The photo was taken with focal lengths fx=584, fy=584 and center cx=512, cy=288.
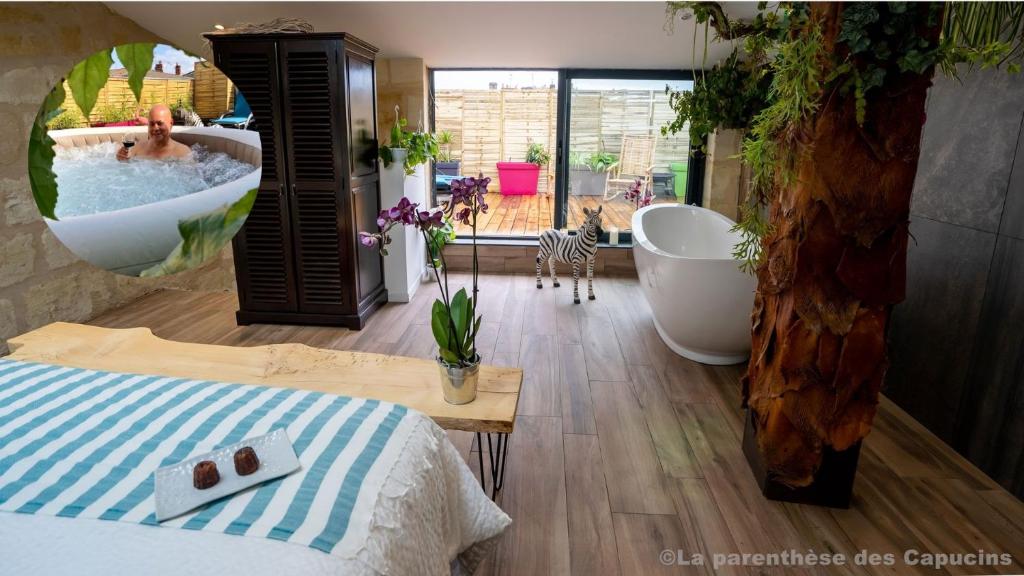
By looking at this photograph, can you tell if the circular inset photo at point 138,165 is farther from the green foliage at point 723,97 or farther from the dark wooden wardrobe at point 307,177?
the green foliage at point 723,97

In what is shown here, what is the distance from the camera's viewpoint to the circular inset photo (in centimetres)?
122

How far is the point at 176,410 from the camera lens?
118 cm

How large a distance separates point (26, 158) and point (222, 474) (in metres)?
3.12

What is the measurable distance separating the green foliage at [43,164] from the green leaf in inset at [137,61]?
0.59ft

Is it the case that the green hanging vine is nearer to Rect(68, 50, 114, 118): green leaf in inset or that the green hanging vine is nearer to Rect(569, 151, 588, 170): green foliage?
Rect(68, 50, 114, 118): green leaf in inset

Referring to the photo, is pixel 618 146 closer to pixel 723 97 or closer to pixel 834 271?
pixel 723 97

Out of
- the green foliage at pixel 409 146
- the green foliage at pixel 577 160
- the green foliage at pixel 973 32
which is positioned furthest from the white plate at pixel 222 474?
the green foliage at pixel 577 160

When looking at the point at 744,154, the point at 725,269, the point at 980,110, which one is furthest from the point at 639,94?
the point at 744,154

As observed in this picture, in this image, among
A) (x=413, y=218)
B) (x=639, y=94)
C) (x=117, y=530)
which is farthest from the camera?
(x=639, y=94)

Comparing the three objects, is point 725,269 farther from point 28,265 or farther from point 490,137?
point 28,265

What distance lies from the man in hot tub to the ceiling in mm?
2399

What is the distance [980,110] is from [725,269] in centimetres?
113

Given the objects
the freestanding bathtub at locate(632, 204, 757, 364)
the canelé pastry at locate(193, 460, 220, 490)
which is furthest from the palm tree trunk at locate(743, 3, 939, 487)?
the canelé pastry at locate(193, 460, 220, 490)

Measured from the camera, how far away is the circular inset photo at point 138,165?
122 cm
